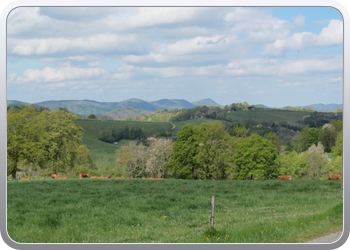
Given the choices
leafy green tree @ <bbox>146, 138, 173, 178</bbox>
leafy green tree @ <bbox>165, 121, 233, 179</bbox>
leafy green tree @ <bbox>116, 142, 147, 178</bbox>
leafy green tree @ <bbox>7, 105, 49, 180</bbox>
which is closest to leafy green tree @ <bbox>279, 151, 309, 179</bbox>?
leafy green tree @ <bbox>165, 121, 233, 179</bbox>

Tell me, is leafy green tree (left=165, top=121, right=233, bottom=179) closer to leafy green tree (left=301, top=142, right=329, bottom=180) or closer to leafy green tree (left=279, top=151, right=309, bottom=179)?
leafy green tree (left=279, top=151, right=309, bottom=179)

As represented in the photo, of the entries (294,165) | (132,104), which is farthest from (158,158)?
(132,104)

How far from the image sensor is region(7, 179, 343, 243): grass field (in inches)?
346

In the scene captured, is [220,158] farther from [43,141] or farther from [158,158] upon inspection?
[43,141]

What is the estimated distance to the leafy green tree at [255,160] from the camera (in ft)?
122

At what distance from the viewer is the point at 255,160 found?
37844mm

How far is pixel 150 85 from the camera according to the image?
13867 millimetres

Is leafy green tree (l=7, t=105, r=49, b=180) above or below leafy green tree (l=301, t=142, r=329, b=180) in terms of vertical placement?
above

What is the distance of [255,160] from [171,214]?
2635cm

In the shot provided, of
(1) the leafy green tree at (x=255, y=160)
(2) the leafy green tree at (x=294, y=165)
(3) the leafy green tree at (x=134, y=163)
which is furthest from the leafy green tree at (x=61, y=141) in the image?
(2) the leafy green tree at (x=294, y=165)

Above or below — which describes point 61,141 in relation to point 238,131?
below

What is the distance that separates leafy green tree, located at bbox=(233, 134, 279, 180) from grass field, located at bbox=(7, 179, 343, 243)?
15871 mm

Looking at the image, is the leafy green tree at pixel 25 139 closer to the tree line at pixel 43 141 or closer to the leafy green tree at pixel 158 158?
the tree line at pixel 43 141
